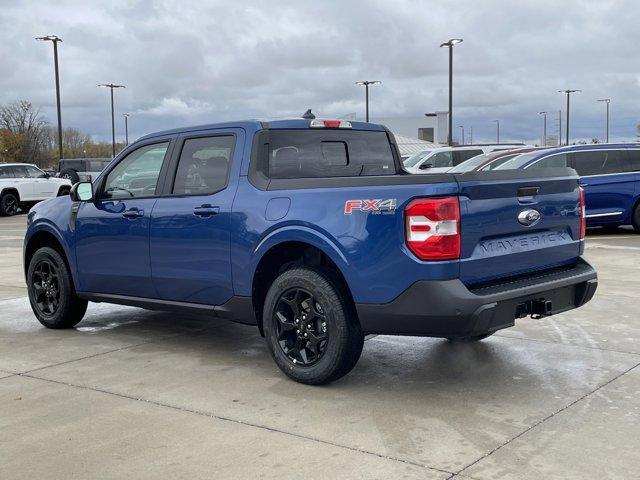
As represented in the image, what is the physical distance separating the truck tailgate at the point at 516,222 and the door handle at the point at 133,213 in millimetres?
2766

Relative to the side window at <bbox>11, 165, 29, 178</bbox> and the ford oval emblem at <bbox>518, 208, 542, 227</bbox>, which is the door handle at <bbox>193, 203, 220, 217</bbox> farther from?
the side window at <bbox>11, 165, 29, 178</bbox>

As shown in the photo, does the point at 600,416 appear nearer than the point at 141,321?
Yes

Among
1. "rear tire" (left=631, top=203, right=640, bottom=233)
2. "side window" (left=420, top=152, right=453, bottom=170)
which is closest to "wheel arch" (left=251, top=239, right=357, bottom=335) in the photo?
"rear tire" (left=631, top=203, right=640, bottom=233)

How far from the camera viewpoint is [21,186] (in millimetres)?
24812

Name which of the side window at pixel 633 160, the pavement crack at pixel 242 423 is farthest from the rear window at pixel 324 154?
the side window at pixel 633 160

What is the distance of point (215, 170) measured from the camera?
5676mm

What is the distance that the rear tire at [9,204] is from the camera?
2414 centimetres

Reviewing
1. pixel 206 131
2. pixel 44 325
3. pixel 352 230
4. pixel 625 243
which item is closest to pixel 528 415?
pixel 352 230

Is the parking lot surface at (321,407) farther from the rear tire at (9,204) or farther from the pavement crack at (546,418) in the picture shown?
the rear tire at (9,204)

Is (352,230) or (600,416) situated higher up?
(352,230)

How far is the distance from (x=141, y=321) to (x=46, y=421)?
3.00m

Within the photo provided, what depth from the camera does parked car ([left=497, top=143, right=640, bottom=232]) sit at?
14.6 metres

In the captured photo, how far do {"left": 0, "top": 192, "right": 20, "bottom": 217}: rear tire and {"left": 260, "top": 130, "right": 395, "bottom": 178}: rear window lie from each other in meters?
20.7

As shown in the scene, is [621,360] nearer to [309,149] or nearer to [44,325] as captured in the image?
[309,149]
